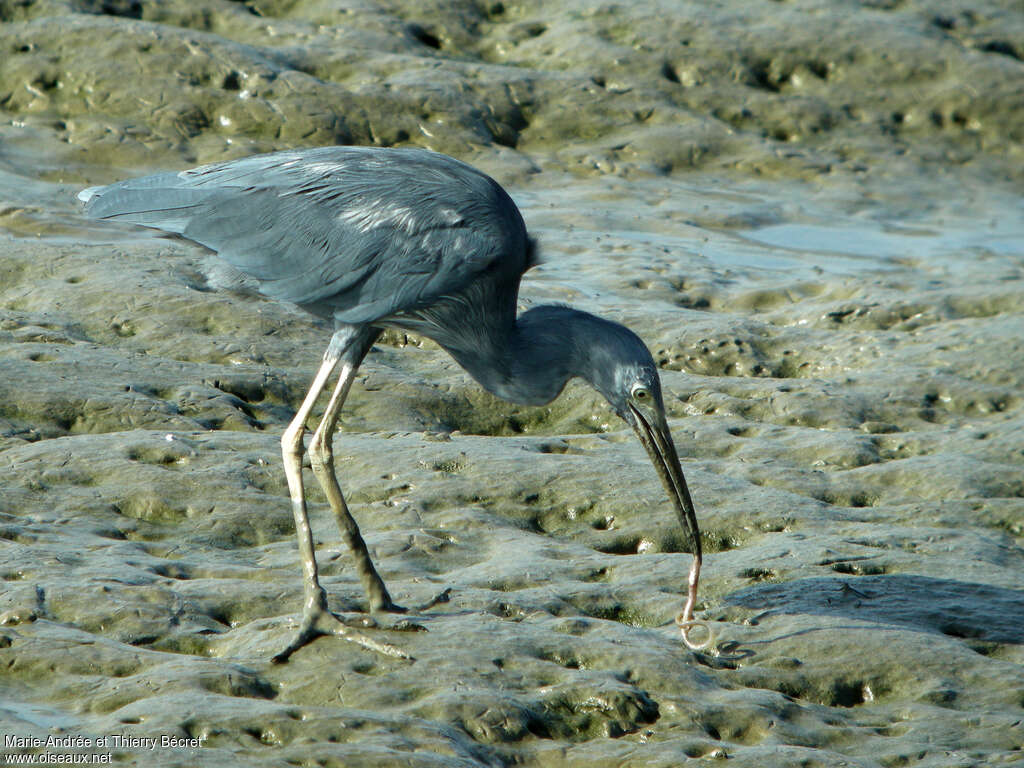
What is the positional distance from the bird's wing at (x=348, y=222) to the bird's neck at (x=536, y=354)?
220 millimetres

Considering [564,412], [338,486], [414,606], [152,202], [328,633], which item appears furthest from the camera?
[564,412]

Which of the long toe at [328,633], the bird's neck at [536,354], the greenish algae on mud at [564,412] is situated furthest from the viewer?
the bird's neck at [536,354]

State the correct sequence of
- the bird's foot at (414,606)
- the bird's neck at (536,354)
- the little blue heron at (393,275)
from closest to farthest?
1. the bird's foot at (414,606)
2. the little blue heron at (393,275)
3. the bird's neck at (536,354)

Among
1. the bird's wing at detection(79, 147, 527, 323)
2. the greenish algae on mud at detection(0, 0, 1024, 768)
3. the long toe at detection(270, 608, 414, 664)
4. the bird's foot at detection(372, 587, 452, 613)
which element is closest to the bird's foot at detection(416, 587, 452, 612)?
the bird's foot at detection(372, 587, 452, 613)

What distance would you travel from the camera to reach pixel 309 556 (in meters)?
4.29

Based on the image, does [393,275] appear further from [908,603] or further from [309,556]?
[908,603]

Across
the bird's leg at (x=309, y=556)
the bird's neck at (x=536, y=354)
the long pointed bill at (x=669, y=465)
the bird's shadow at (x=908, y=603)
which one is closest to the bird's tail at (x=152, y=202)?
the bird's leg at (x=309, y=556)

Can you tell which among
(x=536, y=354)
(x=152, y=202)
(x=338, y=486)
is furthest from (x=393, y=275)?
(x=152, y=202)

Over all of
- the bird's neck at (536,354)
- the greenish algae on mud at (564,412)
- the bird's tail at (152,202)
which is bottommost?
the greenish algae on mud at (564,412)

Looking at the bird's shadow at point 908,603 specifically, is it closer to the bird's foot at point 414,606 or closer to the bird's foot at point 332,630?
the bird's foot at point 414,606

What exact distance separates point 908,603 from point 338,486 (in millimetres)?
2090

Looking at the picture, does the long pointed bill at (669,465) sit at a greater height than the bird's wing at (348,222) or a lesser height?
lesser

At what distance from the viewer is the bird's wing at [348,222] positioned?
4527 mm

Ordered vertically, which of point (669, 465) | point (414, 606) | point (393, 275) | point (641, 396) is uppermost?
point (393, 275)
